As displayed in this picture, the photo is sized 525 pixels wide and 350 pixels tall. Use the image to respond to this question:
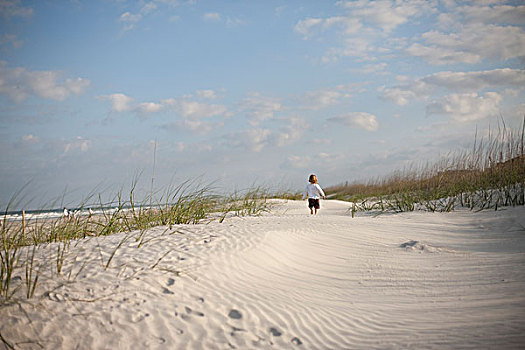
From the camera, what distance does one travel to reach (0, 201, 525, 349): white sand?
2.20 metres

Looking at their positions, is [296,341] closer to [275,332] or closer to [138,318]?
[275,332]

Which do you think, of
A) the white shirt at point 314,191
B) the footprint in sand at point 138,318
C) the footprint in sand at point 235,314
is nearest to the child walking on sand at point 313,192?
the white shirt at point 314,191

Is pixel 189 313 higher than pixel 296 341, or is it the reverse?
pixel 189 313

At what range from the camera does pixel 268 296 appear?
2.81 metres

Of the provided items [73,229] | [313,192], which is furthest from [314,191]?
[73,229]

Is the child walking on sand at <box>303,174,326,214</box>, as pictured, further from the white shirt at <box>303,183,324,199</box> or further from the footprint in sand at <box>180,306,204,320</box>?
the footprint in sand at <box>180,306,204,320</box>

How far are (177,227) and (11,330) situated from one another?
83.8 inches

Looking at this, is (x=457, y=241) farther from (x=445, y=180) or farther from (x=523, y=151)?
(x=445, y=180)

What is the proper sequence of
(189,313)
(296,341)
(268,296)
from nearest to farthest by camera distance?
(296,341) < (189,313) < (268,296)

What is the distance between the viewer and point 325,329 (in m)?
2.42

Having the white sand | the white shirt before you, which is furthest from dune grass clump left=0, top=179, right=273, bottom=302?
the white shirt

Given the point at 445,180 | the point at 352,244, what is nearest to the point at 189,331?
the point at 352,244

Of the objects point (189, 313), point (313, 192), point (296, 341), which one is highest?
point (313, 192)

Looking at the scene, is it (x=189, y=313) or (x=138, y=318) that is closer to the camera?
(x=138, y=318)
